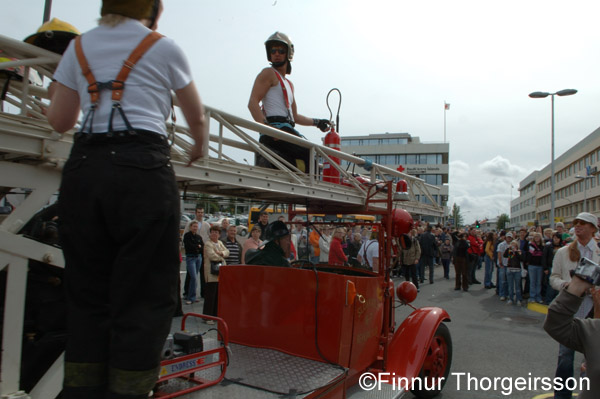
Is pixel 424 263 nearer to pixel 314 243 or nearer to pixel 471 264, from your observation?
pixel 471 264

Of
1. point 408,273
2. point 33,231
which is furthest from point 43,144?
point 408,273

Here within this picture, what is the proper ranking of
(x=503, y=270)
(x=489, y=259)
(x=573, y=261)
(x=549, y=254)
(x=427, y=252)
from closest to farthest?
(x=573, y=261)
(x=549, y=254)
(x=503, y=270)
(x=489, y=259)
(x=427, y=252)

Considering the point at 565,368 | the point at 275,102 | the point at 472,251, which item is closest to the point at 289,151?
the point at 275,102

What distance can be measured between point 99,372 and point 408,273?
1182cm

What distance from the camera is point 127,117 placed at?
1.50 metres

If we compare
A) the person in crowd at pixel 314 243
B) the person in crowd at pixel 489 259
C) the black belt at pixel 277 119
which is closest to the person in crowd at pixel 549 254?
the person in crowd at pixel 489 259

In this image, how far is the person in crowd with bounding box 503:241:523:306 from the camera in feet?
36.4

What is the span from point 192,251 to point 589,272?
756 centimetres

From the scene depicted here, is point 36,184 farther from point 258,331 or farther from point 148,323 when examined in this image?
point 258,331

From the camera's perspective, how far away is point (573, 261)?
4938 millimetres

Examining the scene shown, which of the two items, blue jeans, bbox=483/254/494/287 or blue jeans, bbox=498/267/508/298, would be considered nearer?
blue jeans, bbox=498/267/508/298

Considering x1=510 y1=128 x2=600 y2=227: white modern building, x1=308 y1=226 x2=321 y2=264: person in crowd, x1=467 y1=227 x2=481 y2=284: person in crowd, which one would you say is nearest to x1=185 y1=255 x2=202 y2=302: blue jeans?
x1=308 y1=226 x2=321 y2=264: person in crowd

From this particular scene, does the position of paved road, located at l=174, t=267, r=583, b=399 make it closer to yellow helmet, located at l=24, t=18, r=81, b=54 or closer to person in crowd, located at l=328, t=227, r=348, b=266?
person in crowd, located at l=328, t=227, r=348, b=266

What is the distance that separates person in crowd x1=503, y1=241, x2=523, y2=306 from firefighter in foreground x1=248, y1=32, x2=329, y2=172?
8.93 metres
